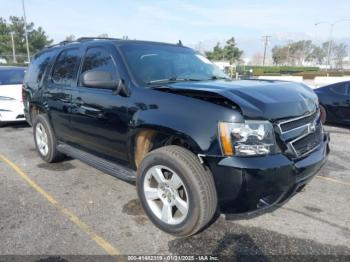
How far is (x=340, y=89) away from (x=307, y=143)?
20.1 feet

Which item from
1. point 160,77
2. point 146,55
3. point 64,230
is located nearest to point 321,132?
point 160,77

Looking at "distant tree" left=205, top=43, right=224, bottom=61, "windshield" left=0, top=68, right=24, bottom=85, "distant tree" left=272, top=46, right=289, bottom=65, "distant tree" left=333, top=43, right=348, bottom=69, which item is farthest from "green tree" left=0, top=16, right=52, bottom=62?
"distant tree" left=333, top=43, right=348, bottom=69

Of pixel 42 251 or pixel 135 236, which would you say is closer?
pixel 42 251

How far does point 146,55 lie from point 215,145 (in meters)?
1.69

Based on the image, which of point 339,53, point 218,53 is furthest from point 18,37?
point 339,53

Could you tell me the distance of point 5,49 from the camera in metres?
54.2

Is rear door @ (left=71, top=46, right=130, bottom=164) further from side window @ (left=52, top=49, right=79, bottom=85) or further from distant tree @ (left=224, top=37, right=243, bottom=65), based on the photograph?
distant tree @ (left=224, top=37, right=243, bottom=65)

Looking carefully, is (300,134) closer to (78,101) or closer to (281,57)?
(78,101)

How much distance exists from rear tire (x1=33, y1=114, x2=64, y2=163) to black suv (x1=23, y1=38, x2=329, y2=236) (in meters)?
0.64

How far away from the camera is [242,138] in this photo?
9.14 ft

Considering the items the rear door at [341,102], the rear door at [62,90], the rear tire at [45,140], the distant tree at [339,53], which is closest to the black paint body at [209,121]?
the rear door at [62,90]

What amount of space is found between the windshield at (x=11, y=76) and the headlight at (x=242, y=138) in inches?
290

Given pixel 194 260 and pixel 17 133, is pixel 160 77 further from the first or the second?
pixel 17 133

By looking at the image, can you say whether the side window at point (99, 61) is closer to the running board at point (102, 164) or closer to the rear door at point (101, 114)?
the rear door at point (101, 114)
